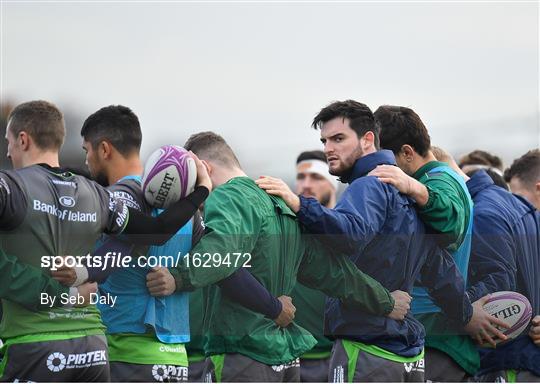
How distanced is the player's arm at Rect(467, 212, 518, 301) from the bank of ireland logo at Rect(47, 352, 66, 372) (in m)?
3.07

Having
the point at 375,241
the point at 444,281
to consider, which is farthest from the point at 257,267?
the point at 444,281

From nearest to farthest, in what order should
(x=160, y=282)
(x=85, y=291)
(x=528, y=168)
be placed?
(x=85, y=291) < (x=160, y=282) < (x=528, y=168)

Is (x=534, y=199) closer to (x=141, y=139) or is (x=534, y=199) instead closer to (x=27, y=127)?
(x=141, y=139)

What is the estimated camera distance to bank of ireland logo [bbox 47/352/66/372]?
250 inches

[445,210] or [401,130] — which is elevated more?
[401,130]

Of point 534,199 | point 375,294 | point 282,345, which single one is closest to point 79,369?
point 282,345

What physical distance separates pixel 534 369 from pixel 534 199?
5.10 feet

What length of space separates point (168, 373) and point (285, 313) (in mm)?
821

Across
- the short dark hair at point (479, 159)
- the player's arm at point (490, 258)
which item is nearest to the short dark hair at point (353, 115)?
the player's arm at point (490, 258)

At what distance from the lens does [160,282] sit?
673cm

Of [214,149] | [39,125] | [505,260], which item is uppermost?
[39,125]

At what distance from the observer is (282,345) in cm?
688

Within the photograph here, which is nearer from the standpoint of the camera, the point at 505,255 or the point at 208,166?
the point at 208,166

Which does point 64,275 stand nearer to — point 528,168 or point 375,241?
point 375,241
